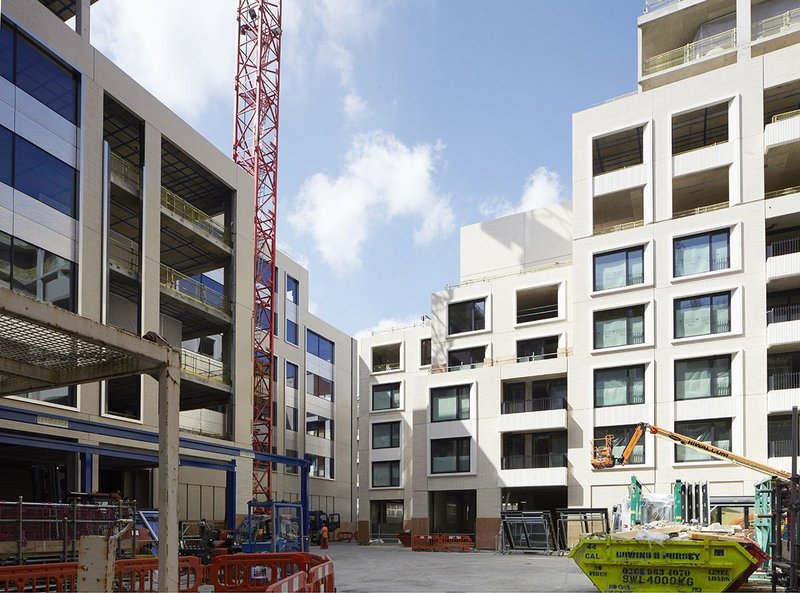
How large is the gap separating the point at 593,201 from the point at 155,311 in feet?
90.3

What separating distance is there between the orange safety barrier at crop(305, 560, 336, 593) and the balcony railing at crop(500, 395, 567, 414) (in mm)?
37758

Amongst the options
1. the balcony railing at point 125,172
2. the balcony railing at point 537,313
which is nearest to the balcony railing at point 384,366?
the balcony railing at point 537,313

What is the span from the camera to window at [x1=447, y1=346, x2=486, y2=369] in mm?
53688

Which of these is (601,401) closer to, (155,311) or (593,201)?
(593,201)

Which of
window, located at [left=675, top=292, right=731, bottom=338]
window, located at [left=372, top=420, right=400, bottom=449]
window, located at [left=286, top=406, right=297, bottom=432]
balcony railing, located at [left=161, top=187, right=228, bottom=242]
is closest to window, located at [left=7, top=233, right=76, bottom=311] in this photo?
balcony railing, located at [left=161, top=187, right=228, bottom=242]

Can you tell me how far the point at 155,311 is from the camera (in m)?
33.4

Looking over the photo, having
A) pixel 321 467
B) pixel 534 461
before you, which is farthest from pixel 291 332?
pixel 534 461

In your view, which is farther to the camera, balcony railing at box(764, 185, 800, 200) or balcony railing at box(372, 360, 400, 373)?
balcony railing at box(372, 360, 400, 373)

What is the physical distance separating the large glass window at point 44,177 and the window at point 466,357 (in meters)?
31.3

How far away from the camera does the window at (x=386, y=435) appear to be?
228 feet

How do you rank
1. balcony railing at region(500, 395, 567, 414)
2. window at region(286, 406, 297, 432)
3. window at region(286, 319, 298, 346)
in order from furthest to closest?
window at region(286, 319, 298, 346) → window at region(286, 406, 297, 432) → balcony railing at region(500, 395, 567, 414)

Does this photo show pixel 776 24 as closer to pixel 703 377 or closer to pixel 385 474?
pixel 703 377

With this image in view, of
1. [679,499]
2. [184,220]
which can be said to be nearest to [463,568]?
[679,499]

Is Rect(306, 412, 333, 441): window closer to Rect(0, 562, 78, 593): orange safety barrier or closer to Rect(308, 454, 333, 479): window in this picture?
Rect(308, 454, 333, 479): window
